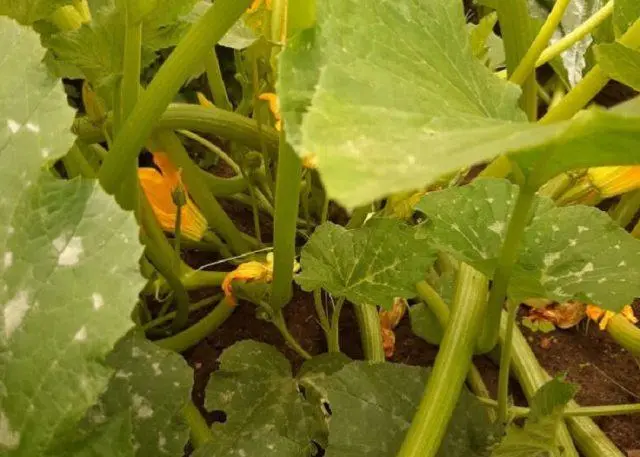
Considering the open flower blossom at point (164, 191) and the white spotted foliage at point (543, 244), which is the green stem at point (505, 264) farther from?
the open flower blossom at point (164, 191)

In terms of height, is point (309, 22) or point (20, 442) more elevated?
point (309, 22)

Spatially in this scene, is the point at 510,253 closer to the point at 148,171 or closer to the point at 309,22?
the point at 309,22

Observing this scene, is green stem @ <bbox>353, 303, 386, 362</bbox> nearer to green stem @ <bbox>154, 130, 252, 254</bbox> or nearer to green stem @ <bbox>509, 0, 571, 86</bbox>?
green stem @ <bbox>154, 130, 252, 254</bbox>

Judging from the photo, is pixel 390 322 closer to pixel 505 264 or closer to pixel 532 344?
pixel 532 344

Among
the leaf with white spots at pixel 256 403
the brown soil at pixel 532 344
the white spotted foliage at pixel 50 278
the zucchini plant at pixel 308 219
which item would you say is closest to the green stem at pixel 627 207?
the zucchini plant at pixel 308 219

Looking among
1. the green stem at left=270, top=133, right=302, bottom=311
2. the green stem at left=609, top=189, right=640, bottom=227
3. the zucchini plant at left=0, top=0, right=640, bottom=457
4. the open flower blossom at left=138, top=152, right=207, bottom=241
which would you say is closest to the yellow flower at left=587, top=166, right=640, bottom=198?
the zucchini plant at left=0, top=0, right=640, bottom=457

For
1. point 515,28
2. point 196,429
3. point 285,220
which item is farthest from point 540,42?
point 196,429

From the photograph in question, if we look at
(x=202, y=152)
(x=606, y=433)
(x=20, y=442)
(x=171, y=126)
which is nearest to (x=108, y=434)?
(x=20, y=442)
